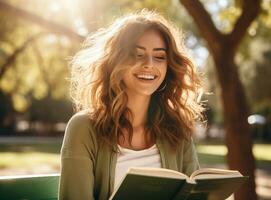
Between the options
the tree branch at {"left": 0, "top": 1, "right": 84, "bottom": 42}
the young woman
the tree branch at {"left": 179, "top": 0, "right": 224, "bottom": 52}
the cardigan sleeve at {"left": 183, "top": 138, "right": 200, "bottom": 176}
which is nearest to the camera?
the young woman

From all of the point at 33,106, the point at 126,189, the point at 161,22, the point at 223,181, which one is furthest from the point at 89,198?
the point at 33,106

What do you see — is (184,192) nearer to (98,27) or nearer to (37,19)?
(37,19)

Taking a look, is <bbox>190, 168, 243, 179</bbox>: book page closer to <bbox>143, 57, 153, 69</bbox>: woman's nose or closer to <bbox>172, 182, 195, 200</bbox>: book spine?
<bbox>172, 182, 195, 200</bbox>: book spine

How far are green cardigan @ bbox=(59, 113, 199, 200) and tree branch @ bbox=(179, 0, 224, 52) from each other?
11.4 ft

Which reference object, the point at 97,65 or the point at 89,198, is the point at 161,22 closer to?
the point at 97,65

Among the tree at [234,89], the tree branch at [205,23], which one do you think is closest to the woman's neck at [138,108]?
the tree branch at [205,23]

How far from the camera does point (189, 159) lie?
3270 mm

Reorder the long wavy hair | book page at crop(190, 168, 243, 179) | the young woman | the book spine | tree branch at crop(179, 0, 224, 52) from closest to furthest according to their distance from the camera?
the book spine, book page at crop(190, 168, 243, 179), the young woman, the long wavy hair, tree branch at crop(179, 0, 224, 52)

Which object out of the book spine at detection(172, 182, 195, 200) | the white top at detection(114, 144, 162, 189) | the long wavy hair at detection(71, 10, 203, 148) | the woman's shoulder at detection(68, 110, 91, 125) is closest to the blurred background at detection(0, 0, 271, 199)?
the long wavy hair at detection(71, 10, 203, 148)

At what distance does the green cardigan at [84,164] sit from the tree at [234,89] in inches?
140

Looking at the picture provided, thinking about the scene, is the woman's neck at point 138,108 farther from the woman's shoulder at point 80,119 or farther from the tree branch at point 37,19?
the tree branch at point 37,19

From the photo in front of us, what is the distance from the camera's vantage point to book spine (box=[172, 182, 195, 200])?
2.41m

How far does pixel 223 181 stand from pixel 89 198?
70 centimetres

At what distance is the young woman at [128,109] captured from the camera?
9.31 feet
